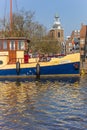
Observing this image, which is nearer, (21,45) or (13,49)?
(13,49)

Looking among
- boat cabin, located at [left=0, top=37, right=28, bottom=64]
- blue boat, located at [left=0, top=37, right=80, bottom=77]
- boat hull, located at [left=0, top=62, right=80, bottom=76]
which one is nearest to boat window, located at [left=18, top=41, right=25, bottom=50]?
boat cabin, located at [left=0, top=37, right=28, bottom=64]

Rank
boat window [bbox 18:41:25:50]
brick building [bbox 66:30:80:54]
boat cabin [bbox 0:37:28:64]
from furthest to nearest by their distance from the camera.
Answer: brick building [bbox 66:30:80:54] → boat window [bbox 18:41:25:50] → boat cabin [bbox 0:37:28:64]

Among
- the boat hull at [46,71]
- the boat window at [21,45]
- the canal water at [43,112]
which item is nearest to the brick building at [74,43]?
the boat window at [21,45]

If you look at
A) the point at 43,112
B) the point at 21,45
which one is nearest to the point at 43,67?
the point at 21,45

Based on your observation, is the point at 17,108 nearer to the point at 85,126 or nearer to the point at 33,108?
the point at 33,108

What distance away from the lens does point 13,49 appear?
48.9 m

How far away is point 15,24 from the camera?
2862 inches

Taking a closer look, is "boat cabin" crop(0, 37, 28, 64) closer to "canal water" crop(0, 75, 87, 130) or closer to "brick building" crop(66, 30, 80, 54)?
"canal water" crop(0, 75, 87, 130)

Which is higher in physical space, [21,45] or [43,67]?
[21,45]

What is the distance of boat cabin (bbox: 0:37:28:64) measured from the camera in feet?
160

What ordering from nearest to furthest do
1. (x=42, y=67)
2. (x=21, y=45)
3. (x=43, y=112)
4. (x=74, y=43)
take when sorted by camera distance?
(x=43, y=112) → (x=42, y=67) → (x=21, y=45) → (x=74, y=43)

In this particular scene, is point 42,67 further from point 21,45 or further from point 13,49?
point 13,49

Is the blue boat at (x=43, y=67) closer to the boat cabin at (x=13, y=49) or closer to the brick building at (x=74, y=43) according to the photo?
the boat cabin at (x=13, y=49)

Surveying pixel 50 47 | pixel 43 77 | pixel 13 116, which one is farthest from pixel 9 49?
pixel 50 47
